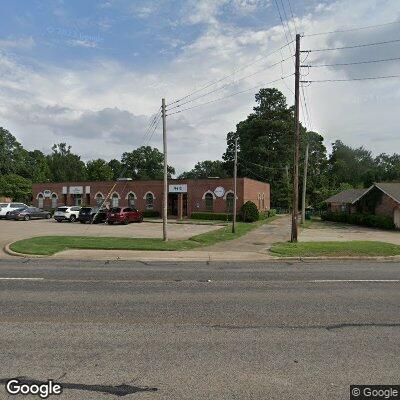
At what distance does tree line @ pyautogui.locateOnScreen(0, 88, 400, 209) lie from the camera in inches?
2906

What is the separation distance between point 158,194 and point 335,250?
105ft

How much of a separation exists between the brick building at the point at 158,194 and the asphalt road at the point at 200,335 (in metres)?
33.5

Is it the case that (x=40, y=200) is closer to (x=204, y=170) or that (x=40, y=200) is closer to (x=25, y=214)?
(x=25, y=214)

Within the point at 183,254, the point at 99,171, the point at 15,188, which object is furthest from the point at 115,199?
the point at 99,171

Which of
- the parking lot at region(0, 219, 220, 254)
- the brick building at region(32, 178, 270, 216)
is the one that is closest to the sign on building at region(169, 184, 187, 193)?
the brick building at region(32, 178, 270, 216)

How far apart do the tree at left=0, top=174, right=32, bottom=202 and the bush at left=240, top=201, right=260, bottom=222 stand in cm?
5732

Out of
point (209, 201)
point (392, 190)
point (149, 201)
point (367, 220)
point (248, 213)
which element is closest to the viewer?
point (392, 190)

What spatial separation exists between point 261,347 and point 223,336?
734 millimetres

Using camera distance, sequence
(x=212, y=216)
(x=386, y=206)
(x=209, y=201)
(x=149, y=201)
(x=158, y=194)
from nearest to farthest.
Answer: (x=386, y=206), (x=212, y=216), (x=209, y=201), (x=158, y=194), (x=149, y=201)

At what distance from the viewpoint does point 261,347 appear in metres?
5.93

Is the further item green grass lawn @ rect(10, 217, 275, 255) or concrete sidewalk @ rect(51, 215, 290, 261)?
green grass lawn @ rect(10, 217, 275, 255)

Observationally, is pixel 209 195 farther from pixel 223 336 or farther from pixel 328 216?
pixel 223 336

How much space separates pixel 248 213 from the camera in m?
42.2

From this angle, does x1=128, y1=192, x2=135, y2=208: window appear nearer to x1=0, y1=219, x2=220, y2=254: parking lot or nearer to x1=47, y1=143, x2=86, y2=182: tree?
x1=0, y1=219, x2=220, y2=254: parking lot
